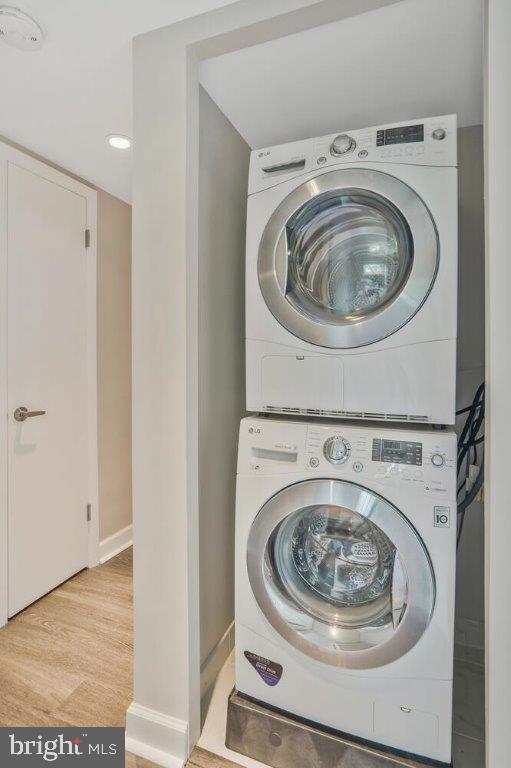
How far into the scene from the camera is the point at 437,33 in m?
1.24

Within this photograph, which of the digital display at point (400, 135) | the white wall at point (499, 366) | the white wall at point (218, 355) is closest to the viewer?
the white wall at point (499, 366)

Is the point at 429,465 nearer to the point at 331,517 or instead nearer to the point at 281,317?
the point at 331,517

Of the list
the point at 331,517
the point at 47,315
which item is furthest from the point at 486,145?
the point at 47,315

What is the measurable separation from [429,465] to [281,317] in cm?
64

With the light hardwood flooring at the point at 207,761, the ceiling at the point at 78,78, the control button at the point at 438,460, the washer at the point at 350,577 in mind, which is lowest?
the light hardwood flooring at the point at 207,761

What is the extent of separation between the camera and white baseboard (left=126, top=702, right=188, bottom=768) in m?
1.29

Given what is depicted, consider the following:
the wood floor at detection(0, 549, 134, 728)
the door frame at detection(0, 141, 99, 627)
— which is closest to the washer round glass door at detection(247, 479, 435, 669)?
the wood floor at detection(0, 549, 134, 728)

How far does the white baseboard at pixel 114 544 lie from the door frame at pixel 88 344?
0.05 meters

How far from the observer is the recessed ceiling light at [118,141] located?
189cm

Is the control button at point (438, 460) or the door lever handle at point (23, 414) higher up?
the door lever handle at point (23, 414)

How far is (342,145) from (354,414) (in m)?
0.86

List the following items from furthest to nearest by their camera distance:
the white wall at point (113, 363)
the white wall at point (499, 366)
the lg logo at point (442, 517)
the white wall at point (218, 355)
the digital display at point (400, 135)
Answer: the white wall at point (113, 363) → the white wall at point (218, 355) → the digital display at point (400, 135) → the lg logo at point (442, 517) → the white wall at point (499, 366)

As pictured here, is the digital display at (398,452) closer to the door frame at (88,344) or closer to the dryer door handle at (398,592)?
the dryer door handle at (398,592)

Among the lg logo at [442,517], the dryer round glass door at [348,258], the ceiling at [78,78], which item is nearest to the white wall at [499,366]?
the lg logo at [442,517]
